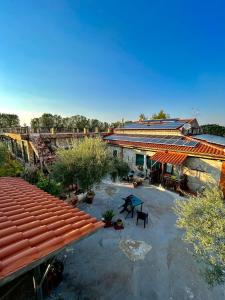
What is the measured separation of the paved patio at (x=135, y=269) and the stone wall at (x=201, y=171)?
6555mm

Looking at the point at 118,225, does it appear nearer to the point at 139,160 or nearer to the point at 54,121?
the point at 139,160

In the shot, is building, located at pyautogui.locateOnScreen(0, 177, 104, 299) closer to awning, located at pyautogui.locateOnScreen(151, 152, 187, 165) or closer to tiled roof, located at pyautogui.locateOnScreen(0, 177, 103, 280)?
tiled roof, located at pyautogui.locateOnScreen(0, 177, 103, 280)

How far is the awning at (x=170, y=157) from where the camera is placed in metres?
15.4

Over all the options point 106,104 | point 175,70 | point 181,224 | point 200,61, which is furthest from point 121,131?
point 181,224

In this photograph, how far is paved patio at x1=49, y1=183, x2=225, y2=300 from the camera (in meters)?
6.48

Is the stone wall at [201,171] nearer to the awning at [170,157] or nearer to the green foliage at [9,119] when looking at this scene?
the awning at [170,157]

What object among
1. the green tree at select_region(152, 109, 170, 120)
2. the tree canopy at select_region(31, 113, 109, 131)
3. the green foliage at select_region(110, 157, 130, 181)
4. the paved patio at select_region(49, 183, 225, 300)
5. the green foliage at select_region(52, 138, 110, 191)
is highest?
the green tree at select_region(152, 109, 170, 120)

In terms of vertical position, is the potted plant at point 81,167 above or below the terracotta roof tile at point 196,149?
below

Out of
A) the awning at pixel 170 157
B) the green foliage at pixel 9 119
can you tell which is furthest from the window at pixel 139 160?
the green foliage at pixel 9 119

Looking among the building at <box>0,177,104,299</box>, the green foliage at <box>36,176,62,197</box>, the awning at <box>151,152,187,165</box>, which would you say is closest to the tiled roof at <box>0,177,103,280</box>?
the building at <box>0,177,104,299</box>

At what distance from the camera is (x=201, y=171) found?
15430mm

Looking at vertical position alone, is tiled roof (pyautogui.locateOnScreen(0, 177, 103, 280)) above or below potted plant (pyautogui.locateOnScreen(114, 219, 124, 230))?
above

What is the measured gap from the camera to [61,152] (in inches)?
516

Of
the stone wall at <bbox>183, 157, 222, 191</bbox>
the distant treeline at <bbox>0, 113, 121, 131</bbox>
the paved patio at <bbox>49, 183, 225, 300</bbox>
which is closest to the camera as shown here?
the paved patio at <bbox>49, 183, 225, 300</bbox>
